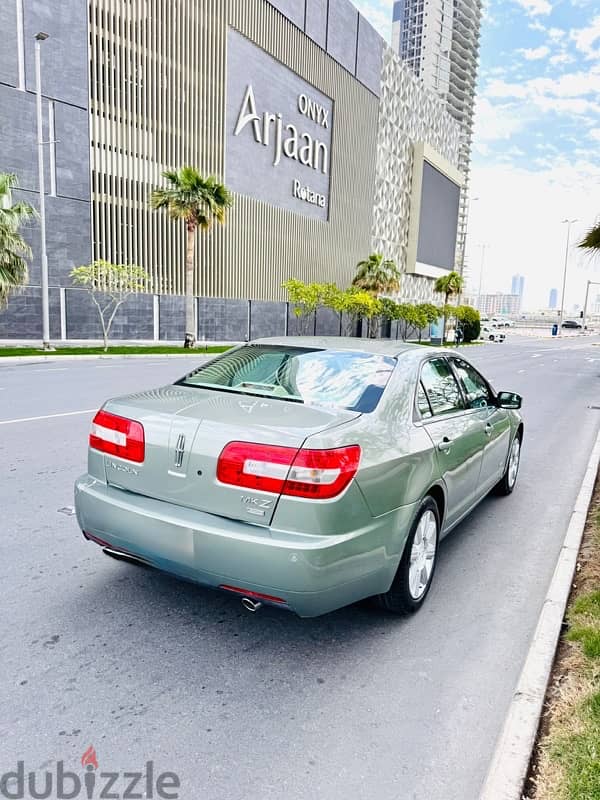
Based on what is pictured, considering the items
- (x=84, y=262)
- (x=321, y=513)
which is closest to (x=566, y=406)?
(x=321, y=513)

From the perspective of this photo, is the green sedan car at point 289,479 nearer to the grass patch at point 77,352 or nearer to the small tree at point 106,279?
the grass patch at point 77,352

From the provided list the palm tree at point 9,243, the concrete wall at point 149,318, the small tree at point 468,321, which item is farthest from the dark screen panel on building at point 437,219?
the palm tree at point 9,243

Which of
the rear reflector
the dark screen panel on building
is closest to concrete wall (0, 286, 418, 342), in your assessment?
the rear reflector

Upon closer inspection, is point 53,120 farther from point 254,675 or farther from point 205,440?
point 254,675

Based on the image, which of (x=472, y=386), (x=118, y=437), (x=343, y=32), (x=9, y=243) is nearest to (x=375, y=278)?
(x=343, y=32)

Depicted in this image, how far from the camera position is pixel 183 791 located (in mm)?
2127

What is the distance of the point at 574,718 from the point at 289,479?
162 cm

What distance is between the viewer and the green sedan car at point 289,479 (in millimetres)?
2727

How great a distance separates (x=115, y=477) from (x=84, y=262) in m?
27.8

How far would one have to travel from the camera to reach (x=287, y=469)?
2.72 m

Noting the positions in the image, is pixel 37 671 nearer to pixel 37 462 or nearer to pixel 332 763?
pixel 332 763

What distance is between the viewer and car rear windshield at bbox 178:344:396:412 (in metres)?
3.42
